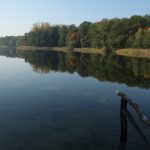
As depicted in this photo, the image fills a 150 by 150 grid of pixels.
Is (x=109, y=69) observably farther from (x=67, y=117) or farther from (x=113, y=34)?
(x=113, y=34)

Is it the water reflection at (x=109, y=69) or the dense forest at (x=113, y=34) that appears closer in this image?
the water reflection at (x=109, y=69)

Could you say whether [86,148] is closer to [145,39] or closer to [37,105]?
[37,105]

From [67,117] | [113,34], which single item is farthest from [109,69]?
[113,34]

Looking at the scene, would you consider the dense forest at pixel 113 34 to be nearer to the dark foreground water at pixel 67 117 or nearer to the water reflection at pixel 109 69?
the water reflection at pixel 109 69

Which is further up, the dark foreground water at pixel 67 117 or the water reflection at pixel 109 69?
the dark foreground water at pixel 67 117

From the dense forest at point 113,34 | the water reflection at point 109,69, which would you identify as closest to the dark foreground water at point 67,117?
the water reflection at point 109,69

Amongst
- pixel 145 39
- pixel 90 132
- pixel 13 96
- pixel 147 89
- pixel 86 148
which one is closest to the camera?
pixel 86 148

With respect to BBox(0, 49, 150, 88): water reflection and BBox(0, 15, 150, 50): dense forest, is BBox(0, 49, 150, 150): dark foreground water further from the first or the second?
BBox(0, 15, 150, 50): dense forest

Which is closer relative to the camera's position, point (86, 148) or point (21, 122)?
point (86, 148)

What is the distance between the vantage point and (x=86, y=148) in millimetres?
15758

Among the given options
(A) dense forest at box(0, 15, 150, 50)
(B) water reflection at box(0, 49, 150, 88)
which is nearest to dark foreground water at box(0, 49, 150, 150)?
(B) water reflection at box(0, 49, 150, 88)

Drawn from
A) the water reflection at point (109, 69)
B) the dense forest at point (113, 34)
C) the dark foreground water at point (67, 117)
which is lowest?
the water reflection at point (109, 69)

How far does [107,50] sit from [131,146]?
11723cm

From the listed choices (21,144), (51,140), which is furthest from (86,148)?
(21,144)
